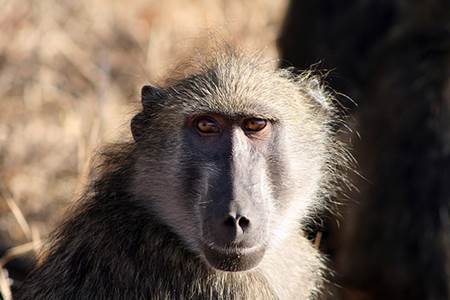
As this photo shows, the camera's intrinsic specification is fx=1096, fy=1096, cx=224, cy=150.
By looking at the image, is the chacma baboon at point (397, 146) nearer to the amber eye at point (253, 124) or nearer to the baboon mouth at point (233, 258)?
the amber eye at point (253, 124)

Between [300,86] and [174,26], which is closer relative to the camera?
[300,86]

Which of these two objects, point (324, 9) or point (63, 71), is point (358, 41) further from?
point (63, 71)

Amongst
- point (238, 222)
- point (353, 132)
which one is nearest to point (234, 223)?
point (238, 222)

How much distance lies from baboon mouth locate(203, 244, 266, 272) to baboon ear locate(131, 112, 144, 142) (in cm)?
51

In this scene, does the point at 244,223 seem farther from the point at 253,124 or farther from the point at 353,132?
the point at 353,132

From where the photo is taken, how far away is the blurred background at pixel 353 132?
504cm

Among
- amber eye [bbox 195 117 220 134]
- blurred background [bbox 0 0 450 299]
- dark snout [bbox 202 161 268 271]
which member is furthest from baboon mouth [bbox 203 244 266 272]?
blurred background [bbox 0 0 450 299]

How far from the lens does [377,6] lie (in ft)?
17.9

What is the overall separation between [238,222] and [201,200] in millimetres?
212

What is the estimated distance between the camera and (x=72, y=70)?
705cm

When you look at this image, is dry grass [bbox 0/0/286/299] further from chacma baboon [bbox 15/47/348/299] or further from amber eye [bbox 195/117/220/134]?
amber eye [bbox 195/117/220/134]

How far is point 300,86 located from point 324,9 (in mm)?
1944

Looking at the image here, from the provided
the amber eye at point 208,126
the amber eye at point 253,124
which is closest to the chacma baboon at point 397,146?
the amber eye at point 253,124

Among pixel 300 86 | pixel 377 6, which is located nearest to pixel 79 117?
pixel 377 6
